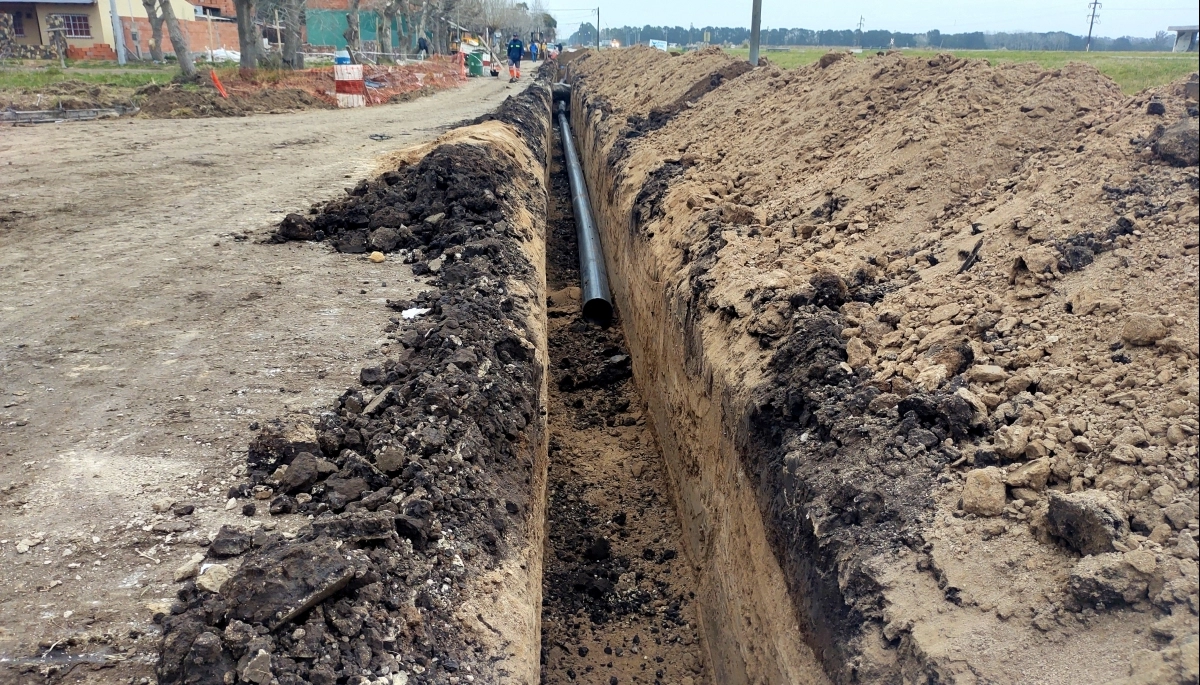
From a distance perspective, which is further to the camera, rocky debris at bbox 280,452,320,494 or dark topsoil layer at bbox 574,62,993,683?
rocky debris at bbox 280,452,320,494

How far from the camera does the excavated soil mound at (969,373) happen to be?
Answer: 253 centimetres

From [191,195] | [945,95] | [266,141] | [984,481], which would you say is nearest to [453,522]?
[984,481]

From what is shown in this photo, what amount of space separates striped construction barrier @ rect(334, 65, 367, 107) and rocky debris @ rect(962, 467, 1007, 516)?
2178cm

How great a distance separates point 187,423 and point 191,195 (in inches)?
248

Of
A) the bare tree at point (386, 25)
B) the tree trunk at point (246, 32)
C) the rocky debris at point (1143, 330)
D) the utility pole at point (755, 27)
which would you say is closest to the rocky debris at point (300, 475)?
the rocky debris at point (1143, 330)

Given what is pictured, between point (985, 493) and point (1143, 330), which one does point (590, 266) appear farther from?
point (985, 493)

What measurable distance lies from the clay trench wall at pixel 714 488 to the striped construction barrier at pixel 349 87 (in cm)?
1646

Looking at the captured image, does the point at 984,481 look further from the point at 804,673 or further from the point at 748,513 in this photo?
the point at 748,513

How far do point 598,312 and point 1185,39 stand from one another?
6.72 meters

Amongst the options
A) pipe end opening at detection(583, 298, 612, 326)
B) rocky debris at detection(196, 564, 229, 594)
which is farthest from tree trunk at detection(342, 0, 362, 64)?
rocky debris at detection(196, 564, 229, 594)

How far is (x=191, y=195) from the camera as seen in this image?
372 inches

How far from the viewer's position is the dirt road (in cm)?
300

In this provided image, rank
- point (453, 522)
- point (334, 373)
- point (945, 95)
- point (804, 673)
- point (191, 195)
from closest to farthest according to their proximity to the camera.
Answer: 1. point (804, 673)
2. point (453, 522)
3. point (334, 373)
4. point (945, 95)
5. point (191, 195)

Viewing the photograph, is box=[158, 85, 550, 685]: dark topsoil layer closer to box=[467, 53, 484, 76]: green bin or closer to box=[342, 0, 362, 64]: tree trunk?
box=[342, 0, 362, 64]: tree trunk
